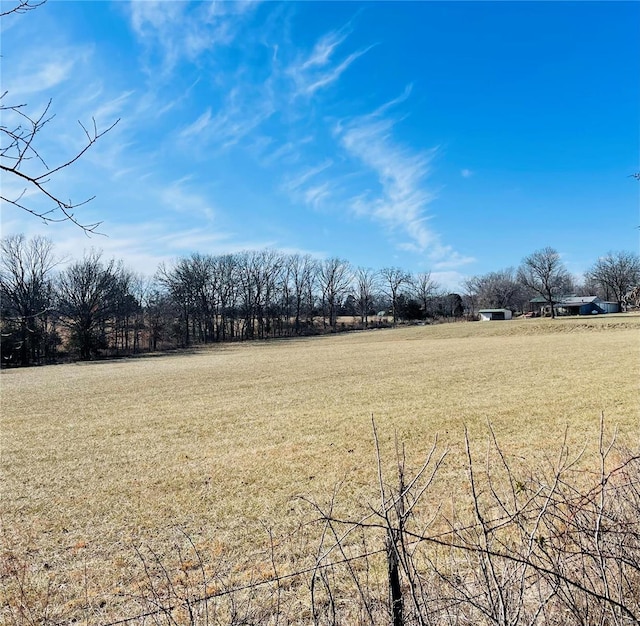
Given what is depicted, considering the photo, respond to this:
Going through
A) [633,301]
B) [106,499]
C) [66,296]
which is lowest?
[106,499]

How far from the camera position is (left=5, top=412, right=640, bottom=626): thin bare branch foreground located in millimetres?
1743

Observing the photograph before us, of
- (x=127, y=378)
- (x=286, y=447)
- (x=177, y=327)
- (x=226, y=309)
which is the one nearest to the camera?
(x=286, y=447)

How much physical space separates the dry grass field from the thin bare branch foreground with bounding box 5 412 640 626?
0.83ft

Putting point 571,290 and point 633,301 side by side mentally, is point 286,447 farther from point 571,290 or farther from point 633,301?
point 571,290

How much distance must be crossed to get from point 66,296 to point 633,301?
43.8m

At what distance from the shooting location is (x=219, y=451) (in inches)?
336

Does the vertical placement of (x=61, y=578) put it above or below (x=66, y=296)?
below

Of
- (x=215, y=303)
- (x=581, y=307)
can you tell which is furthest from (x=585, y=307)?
(x=215, y=303)

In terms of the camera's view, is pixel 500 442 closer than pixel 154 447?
Yes

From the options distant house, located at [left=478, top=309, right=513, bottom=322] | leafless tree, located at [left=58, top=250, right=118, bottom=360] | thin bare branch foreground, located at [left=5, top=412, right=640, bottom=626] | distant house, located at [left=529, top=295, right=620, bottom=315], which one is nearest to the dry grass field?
thin bare branch foreground, located at [left=5, top=412, right=640, bottom=626]

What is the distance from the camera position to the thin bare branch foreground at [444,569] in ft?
5.72

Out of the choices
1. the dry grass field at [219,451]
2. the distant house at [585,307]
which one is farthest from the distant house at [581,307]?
the dry grass field at [219,451]

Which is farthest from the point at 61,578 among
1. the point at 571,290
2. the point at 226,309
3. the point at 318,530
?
the point at 571,290

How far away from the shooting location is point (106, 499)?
641 cm
